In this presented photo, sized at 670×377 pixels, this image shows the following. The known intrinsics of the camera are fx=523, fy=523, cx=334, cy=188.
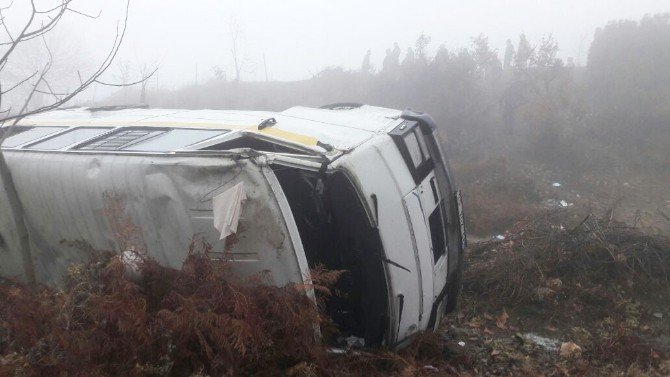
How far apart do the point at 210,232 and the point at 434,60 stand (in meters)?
16.6

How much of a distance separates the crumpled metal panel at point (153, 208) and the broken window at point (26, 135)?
333 mm

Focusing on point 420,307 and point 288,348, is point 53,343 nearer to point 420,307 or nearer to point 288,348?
point 288,348

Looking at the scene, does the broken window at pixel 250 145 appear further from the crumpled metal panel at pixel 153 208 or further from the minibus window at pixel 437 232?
the minibus window at pixel 437 232

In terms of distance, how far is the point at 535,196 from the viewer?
36.2 ft

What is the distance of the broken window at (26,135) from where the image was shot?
421 centimetres

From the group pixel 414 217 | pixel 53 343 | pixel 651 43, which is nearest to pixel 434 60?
pixel 651 43

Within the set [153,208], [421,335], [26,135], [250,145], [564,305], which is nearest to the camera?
[153,208]

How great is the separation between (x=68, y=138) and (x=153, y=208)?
4.46 feet

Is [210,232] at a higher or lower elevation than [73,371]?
higher

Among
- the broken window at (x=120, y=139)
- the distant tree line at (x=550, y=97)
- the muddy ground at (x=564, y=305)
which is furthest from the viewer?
the distant tree line at (x=550, y=97)

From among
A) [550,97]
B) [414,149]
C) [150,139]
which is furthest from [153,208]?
[550,97]

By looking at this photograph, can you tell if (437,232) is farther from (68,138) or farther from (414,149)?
(68,138)

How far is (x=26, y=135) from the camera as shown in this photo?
14.5ft

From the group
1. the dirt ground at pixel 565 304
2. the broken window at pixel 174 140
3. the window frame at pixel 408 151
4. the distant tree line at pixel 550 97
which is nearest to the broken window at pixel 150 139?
the broken window at pixel 174 140
